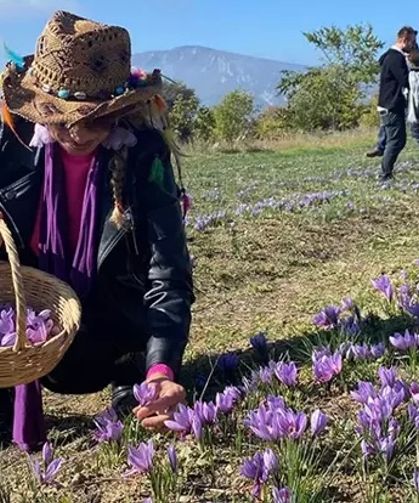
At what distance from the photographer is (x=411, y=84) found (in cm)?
1098

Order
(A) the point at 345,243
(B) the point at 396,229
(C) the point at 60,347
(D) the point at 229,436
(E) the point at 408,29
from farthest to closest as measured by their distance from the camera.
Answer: (E) the point at 408,29 < (B) the point at 396,229 < (A) the point at 345,243 < (C) the point at 60,347 < (D) the point at 229,436

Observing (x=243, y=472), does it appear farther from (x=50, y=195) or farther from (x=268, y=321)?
(x=268, y=321)

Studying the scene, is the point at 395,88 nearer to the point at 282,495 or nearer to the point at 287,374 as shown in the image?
the point at 287,374

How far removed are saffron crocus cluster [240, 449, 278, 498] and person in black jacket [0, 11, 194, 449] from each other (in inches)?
25.3

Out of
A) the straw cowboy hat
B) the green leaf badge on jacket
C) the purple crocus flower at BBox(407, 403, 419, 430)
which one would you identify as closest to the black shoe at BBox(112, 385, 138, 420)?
the green leaf badge on jacket

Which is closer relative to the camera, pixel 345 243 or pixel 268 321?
pixel 268 321

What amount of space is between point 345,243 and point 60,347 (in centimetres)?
446

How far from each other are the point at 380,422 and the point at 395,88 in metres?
9.18

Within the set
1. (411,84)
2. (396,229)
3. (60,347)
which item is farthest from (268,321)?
(411,84)

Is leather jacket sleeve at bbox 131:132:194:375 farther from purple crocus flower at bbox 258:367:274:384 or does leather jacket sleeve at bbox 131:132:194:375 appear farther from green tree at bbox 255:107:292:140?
green tree at bbox 255:107:292:140

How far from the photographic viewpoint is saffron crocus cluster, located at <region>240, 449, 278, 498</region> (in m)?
1.89

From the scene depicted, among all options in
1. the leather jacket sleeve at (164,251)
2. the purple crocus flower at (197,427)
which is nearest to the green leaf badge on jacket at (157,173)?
the leather jacket sleeve at (164,251)

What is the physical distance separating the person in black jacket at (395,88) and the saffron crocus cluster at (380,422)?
28.3ft

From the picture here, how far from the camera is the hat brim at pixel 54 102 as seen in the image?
8.75 ft
